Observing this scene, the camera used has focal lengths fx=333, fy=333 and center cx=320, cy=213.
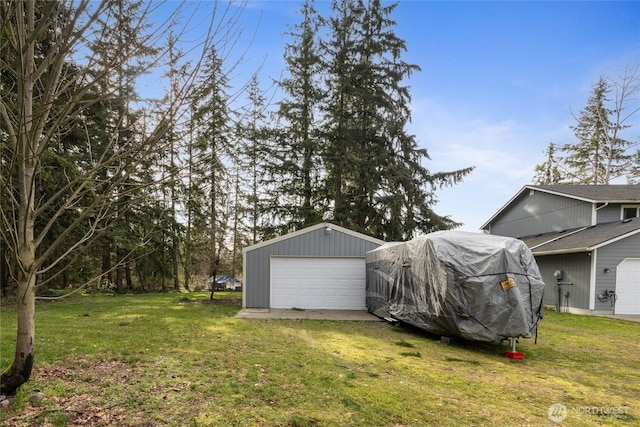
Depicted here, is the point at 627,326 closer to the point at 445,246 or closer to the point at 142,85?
the point at 445,246

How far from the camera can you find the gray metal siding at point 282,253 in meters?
10.8

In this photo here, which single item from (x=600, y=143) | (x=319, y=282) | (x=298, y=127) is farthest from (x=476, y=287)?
(x=600, y=143)

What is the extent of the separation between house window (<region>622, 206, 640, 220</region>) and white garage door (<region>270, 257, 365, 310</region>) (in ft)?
38.5

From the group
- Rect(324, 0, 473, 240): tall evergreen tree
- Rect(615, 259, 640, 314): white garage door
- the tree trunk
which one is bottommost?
Rect(615, 259, 640, 314): white garage door

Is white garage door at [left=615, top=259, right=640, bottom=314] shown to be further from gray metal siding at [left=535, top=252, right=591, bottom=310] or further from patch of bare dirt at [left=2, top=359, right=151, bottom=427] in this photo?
patch of bare dirt at [left=2, top=359, right=151, bottom=427]

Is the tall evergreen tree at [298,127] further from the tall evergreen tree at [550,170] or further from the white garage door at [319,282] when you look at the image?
the tall evergreen tree at [550,170]

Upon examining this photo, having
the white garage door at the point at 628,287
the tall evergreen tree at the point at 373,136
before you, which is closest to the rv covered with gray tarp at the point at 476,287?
the white garage door at the point at 628,287

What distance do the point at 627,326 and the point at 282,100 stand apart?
1683 centimetres

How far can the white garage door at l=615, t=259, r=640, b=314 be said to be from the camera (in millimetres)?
11211

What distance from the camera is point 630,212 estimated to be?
1385 cm

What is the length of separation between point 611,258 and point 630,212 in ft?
14.2

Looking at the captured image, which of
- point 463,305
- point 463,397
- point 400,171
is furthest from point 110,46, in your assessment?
point 400,171

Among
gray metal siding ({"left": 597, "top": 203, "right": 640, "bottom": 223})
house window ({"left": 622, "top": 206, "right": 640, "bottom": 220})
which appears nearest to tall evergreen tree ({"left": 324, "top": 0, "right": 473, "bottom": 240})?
gray metal siding ({"left": 597, "top": 203, "right": 640, "bottom": 223})

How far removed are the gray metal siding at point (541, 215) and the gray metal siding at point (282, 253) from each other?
10680 mm
